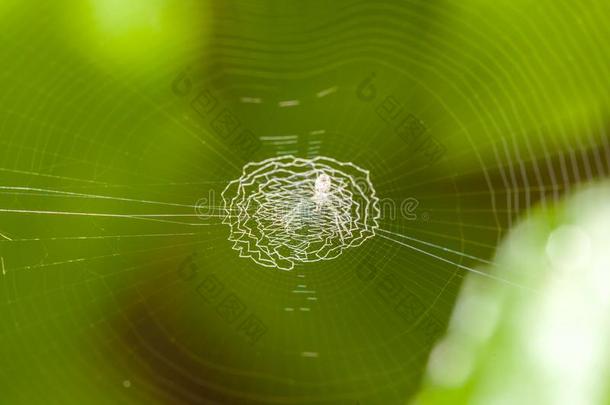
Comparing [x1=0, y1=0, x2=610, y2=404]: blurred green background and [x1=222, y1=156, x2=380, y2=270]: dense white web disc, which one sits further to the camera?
[x1=222, y1=156, x2=380, y2=270]: dense white web disc

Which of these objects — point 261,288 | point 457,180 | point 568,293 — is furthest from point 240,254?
point 568,293

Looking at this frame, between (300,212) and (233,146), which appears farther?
(300,212)

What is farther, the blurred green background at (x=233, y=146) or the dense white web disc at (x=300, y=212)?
the dense white web disc at (x=300, y=212)

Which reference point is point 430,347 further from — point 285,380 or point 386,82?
point 386,82
